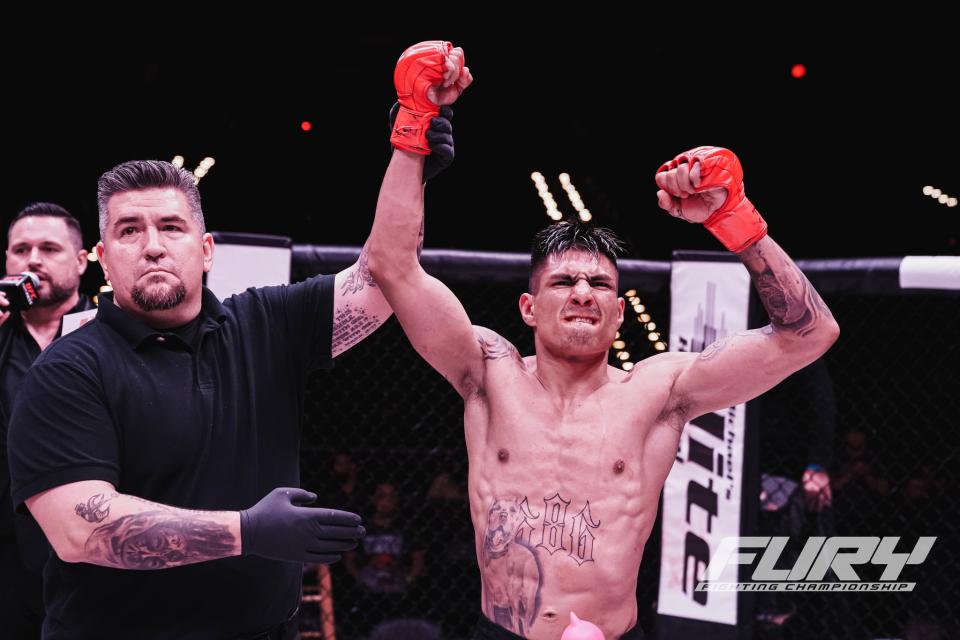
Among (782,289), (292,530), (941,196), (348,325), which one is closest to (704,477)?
(782,289)

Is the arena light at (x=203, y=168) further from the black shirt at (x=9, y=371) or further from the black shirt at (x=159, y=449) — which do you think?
the black shirt at (x=159, y=449)

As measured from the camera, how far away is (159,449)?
1.53m

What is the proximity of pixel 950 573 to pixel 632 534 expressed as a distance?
227 cm

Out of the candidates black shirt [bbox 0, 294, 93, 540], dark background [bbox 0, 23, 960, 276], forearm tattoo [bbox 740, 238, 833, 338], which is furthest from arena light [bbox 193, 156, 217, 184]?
forearm tattoo [bbox 740, 238, 833, 338]

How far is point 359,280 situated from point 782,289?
862 mm

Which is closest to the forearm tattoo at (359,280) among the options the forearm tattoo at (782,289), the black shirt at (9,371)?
the forearm tattoo at (782,289)

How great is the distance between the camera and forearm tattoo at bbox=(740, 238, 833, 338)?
1.84 m

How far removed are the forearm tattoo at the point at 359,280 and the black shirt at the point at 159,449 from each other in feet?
0.79

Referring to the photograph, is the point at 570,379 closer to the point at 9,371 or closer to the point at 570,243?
the point at 570,243

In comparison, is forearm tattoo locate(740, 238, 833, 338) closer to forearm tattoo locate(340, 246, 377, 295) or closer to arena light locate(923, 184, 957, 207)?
forearm tattoo locate(340, 246, 377, 295)

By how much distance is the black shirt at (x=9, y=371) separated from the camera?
2.22 m

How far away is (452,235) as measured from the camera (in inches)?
226

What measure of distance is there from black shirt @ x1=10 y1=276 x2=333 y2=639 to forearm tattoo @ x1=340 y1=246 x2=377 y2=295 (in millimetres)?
241

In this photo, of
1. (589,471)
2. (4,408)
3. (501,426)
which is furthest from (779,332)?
(4,408)
